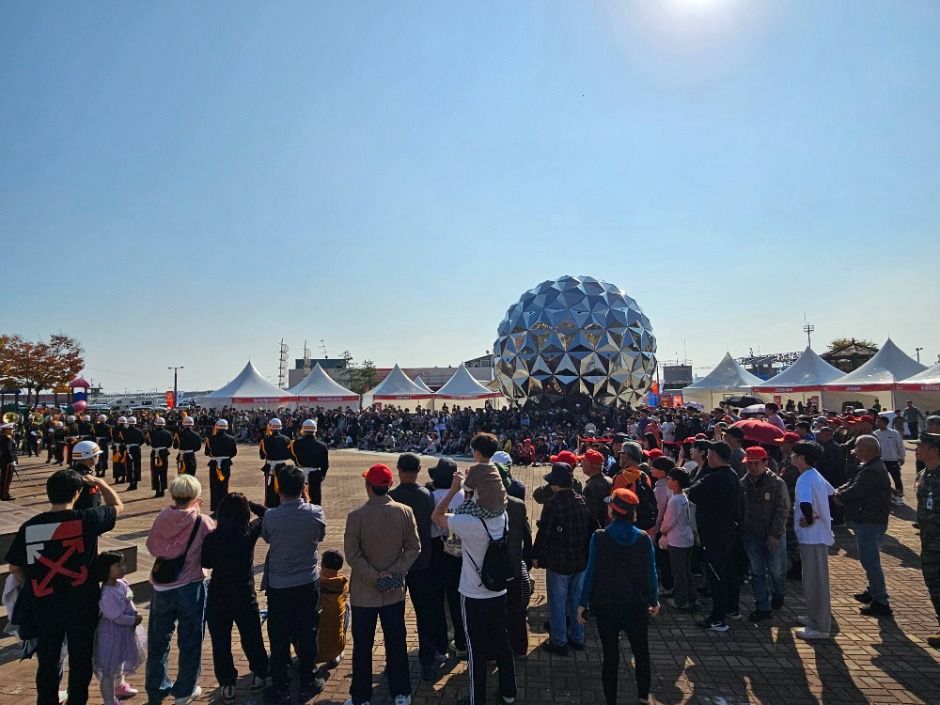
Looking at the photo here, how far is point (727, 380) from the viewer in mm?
30453

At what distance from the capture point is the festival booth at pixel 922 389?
20203 millimetres

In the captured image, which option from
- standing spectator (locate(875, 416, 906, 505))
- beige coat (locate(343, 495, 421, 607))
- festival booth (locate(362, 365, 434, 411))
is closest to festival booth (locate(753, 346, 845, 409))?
standing spectator (locate(875, 416, 906, 505))

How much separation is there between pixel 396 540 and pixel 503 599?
0.89 m

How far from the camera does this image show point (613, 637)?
3.74 m

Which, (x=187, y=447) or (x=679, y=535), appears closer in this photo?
(x=679, y=535)

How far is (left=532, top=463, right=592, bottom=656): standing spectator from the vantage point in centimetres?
460

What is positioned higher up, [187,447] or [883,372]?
[883,372]

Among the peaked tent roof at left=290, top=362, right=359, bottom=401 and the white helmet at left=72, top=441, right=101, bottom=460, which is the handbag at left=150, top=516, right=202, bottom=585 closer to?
the white helmet at left=72, top=441, right=101, bottom=460

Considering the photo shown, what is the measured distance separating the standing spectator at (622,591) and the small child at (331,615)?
2119 millimetres

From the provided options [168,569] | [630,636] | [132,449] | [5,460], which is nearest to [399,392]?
[132,449]

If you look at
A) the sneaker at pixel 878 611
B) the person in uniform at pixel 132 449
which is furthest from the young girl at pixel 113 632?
the person in uniform at pixel 132 449

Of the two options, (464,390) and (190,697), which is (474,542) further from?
(464,390)

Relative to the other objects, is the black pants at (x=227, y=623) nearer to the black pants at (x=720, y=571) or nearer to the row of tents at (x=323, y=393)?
the black pants at (x=720, y=571)

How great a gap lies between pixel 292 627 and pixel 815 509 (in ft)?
15.9
